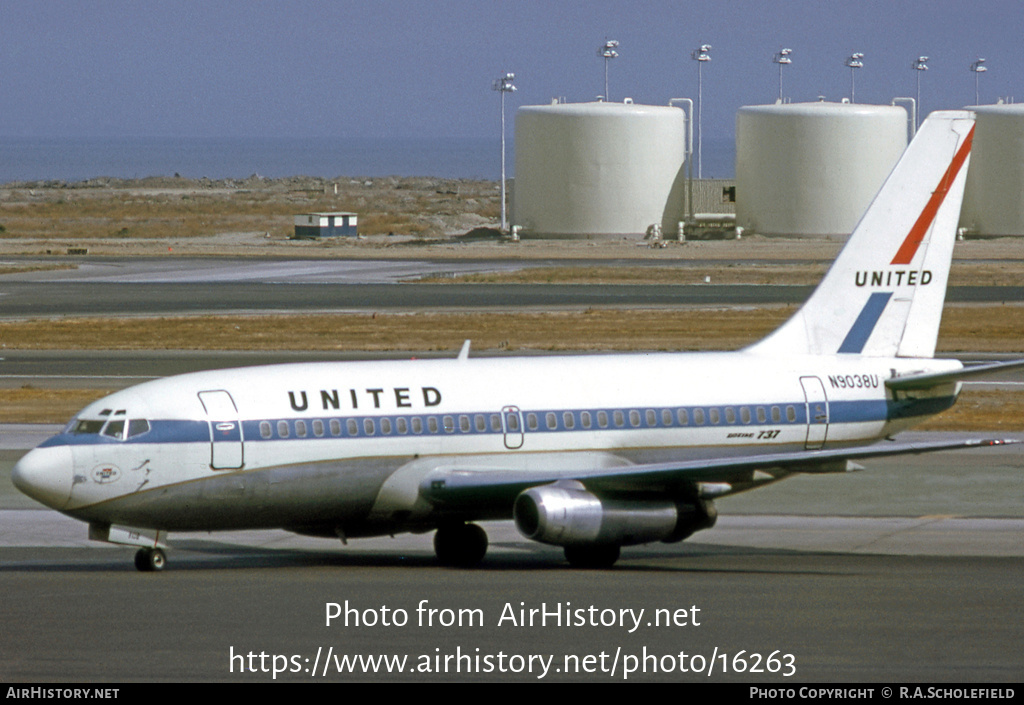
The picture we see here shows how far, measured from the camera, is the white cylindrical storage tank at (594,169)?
460ft

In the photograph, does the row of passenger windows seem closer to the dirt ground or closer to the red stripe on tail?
the red stripe on tail

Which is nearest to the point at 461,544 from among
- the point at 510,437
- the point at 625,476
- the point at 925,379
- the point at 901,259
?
the point at 510,437

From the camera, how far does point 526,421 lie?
89.4 ft

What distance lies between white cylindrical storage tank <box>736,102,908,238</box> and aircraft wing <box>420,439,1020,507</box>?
375 ft

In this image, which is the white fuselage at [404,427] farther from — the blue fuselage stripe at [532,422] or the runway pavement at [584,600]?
the runway pavement at [584,600]

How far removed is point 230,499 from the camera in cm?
2509

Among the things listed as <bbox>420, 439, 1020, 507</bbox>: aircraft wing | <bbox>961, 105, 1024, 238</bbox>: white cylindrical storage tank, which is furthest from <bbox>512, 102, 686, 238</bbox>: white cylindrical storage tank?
<bbox>420, 439, 1020, 507</bbox>: aircraft wing

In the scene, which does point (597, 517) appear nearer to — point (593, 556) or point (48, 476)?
point (593, 556)

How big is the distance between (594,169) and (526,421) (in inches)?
4484

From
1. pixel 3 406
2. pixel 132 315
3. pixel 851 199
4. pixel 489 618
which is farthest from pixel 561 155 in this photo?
pixel 489 618

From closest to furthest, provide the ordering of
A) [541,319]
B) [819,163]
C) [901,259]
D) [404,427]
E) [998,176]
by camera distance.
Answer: [404,427], [901,259], [541,319], [819,163], [998,176]

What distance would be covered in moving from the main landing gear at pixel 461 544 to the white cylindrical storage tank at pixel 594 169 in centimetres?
11373

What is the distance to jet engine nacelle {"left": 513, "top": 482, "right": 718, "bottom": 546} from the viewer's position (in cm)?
2517
